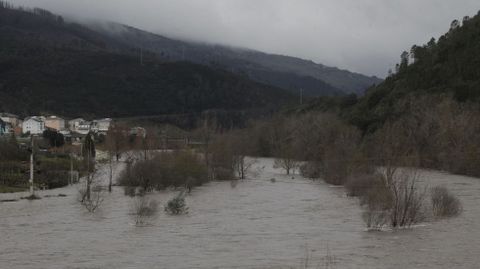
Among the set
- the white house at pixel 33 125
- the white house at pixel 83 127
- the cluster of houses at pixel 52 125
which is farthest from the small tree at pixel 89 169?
the white house at pixel 83 127

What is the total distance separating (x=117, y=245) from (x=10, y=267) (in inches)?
227

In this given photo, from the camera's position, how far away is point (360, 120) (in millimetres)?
112250

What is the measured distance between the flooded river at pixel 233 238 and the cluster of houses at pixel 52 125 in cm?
10614

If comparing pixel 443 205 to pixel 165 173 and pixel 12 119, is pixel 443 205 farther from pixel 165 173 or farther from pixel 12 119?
pixel 12 119

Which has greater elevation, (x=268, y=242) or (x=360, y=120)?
(x=360, y=120)

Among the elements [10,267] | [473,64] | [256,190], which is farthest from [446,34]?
[10,267]

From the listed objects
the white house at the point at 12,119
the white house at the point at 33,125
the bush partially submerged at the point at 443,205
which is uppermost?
the white house at the point at 12,119

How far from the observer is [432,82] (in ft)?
369

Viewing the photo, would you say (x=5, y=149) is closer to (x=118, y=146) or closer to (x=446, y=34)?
(x=118, y=146)

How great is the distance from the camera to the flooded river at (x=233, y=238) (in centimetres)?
2386

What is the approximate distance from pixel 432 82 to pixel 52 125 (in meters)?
99.3

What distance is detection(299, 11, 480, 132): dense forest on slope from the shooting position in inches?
4088

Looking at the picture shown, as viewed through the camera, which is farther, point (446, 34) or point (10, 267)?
point (446, 34)

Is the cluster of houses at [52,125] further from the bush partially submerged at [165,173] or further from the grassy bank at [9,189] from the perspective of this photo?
the bush partially submerged at [165,173]
